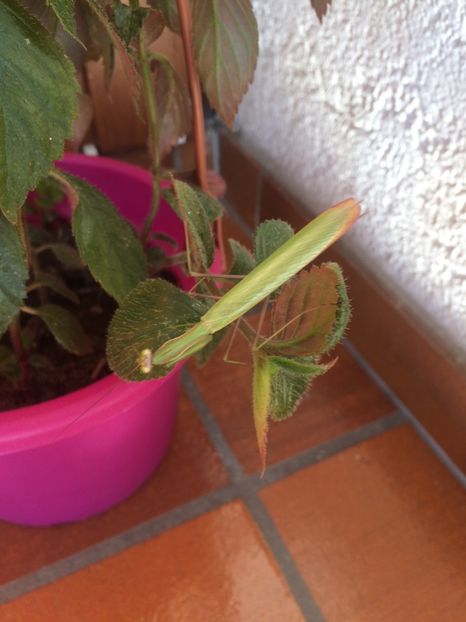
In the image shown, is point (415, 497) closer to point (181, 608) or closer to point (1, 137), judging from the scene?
point (181, 608)

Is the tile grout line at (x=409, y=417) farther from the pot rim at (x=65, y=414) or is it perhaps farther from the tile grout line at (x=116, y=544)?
the pot rim at (x=65, y=414)

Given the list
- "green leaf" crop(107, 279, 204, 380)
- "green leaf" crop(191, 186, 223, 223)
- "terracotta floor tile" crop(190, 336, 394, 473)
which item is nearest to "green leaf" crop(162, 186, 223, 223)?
"green leaf" crop(191, 186, 223, 223)

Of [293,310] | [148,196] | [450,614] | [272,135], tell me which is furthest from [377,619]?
[272,135]

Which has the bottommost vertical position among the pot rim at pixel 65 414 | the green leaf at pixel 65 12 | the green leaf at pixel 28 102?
the pot rim at pixel 65 414

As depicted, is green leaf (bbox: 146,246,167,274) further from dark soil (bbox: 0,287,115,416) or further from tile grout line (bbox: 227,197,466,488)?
tile grout line (bbox: 227,197,466,488)

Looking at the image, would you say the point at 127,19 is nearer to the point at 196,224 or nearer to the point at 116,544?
the point at 196,224

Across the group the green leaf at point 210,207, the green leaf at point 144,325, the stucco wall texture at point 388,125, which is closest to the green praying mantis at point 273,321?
the green leaf at point 144,325
